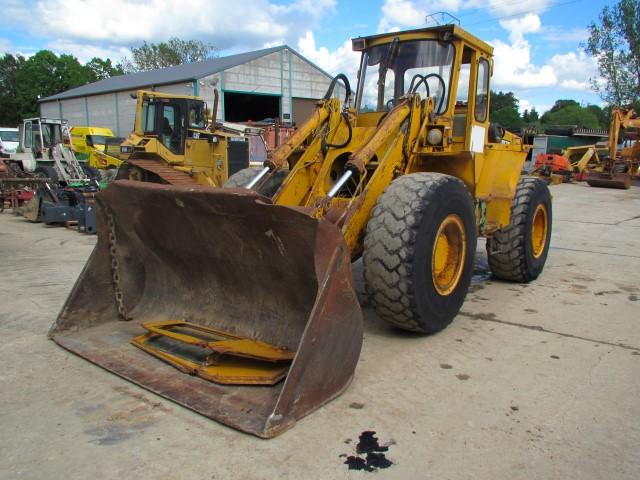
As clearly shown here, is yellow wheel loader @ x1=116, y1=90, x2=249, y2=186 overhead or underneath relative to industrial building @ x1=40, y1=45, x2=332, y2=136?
underneath

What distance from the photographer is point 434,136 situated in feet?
16.7

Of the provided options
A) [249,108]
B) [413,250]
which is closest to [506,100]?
[249,108]

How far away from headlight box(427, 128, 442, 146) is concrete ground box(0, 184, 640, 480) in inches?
65.4

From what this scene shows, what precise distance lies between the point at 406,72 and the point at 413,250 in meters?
2.35

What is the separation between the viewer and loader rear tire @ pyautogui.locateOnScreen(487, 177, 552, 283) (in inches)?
241

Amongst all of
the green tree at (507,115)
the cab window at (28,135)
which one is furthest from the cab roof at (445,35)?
the green tree at (507,115)

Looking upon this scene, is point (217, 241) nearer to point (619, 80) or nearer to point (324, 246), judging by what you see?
point (324, 246)

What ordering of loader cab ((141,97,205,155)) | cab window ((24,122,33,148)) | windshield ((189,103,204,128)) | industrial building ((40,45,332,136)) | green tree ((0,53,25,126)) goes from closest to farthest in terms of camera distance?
loader cab ((141,97,205,155))
windshield ((189,103,204,128))
cab window ((24,122,33,148))
industrial building ((40,45,332,136))
green tree ((0,53,25,126))

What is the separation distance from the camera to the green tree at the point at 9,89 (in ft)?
190

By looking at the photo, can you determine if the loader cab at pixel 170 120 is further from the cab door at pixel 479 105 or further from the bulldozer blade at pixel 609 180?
the bulldozer blade at pixel 609 180

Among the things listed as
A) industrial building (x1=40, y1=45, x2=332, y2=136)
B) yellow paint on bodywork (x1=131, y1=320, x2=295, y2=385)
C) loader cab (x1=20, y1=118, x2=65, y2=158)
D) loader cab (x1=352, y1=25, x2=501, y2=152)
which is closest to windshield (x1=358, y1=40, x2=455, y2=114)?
loader cab (x1=352, y1=25, x2=501, y2=152)

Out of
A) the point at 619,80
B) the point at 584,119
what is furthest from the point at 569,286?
the point at 584,119

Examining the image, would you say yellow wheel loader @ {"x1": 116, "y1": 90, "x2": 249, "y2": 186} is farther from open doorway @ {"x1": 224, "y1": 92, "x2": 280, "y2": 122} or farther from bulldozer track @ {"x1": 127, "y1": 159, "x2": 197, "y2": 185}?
open doorway @ {"x1": 224, "y1": 92, "x2": 280, "y2": 122}

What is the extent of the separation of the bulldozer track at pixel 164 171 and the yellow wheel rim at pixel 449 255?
852 centimetres
